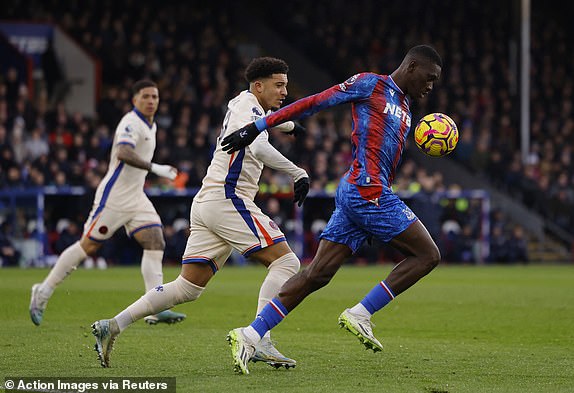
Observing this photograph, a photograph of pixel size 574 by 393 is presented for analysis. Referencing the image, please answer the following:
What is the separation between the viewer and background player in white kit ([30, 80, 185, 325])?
1218 cm

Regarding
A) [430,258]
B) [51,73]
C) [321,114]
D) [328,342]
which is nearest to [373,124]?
[430,258]

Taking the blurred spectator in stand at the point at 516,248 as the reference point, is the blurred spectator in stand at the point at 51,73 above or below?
above

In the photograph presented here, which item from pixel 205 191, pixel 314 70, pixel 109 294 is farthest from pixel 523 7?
pixel 205 191

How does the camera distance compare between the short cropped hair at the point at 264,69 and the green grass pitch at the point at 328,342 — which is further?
the short cropped hair at the point at 264,69

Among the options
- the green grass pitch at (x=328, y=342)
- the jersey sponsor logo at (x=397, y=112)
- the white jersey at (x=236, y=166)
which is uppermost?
the jersey sponsor logo at (x=397, y=112)

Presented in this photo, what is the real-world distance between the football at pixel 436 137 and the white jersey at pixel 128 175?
182 inches

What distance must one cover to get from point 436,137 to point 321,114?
24734 millimetres

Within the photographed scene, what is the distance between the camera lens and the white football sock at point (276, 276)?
28.2ft

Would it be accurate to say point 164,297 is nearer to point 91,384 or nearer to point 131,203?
point 91,384

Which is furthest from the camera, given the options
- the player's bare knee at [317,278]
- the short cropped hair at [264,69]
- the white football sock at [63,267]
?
the white football sock at [63,267]

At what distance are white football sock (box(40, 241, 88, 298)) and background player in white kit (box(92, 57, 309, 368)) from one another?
11.7ft

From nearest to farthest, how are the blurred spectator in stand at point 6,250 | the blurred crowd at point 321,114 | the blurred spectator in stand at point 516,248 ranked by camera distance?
the blurred spectator in stand at point 6,250 → the blurred crowd at point 321,114 → the blurred spectator in stand at point 516,248

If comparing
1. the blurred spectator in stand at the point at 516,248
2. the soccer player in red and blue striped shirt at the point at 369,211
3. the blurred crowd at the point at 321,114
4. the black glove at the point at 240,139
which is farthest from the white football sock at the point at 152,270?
the blurred spectator in stand at the point at 516,248

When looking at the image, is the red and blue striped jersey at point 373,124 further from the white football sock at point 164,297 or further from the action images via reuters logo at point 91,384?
the action images via reuters logo at point 91,384
